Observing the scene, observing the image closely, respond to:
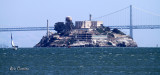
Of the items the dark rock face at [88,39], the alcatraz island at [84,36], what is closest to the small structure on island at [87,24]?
the alcatraz island at [84,36]

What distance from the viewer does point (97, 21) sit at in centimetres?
17362

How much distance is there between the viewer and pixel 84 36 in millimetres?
164000

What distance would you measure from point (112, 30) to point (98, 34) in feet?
27.8

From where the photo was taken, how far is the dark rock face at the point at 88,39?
161 meters

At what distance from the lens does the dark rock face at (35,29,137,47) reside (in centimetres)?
16138

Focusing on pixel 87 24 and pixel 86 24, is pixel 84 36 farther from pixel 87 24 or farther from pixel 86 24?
pixel 87 24

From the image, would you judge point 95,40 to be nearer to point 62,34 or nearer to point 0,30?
point 62,34

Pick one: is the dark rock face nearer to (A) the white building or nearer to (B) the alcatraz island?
(B) the alcatraz island

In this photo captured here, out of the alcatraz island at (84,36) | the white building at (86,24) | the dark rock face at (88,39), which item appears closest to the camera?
the dark rock face at (88,39)

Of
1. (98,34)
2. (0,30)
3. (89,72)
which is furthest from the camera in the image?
(98,34)

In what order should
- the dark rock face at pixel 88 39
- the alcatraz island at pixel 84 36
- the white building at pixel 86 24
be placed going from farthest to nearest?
the white building at pixel 86 24 < the alcatraz island at pixel 84 36 < the dark rock face at pixel 88 39

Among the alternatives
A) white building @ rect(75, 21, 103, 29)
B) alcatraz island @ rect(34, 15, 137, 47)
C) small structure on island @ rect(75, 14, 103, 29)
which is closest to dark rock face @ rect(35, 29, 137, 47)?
alcatraz island @ rect(34, 15, 137, 47)

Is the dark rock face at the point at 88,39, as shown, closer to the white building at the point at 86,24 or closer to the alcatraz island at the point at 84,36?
the alcatraz island at the point at 84,36

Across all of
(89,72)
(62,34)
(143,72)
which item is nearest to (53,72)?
(89,72)
